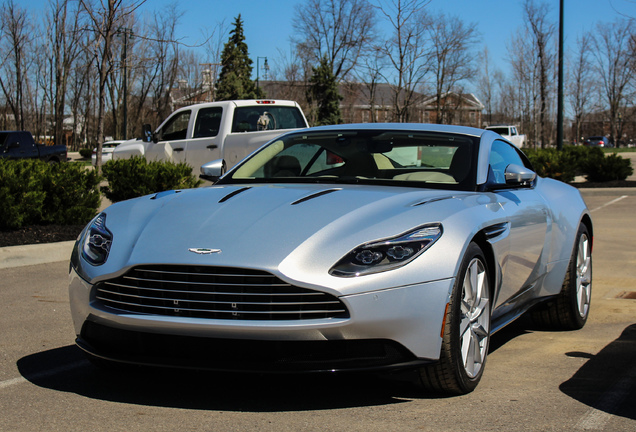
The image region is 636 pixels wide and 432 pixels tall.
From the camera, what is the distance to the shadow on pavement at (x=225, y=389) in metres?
3.72

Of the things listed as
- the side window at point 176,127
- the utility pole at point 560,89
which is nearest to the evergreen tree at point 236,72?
the utility pole at point 560,89

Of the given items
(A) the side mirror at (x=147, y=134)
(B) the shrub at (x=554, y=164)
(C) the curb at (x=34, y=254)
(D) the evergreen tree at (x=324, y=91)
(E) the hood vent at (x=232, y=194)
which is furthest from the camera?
(D) the evergreen tree at (x=324, y=91)

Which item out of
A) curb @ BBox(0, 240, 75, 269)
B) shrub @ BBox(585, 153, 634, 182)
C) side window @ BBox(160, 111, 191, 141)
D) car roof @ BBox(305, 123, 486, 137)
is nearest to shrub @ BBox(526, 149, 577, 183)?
shrub @ BBox(585, 153, 634, 182)

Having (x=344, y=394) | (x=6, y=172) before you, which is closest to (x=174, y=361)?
(x=344, y=394)

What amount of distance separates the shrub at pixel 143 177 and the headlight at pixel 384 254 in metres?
8.09

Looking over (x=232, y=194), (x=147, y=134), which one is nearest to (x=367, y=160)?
(x=232, y=194)

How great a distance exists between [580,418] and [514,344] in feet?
5.39

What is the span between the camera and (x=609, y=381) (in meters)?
4.22

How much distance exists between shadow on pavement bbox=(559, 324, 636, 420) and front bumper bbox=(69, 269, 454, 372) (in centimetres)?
A: 93

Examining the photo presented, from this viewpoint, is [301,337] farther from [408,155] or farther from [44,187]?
[44,187]

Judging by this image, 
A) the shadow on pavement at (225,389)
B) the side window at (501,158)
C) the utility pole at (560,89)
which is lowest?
the shadow on pavement at (225,389)

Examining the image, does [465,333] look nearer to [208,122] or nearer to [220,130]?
[220,130]

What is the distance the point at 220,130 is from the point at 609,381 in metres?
10.8

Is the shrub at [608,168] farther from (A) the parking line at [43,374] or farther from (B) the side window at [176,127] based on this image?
(A) the parking line at [43,374]
